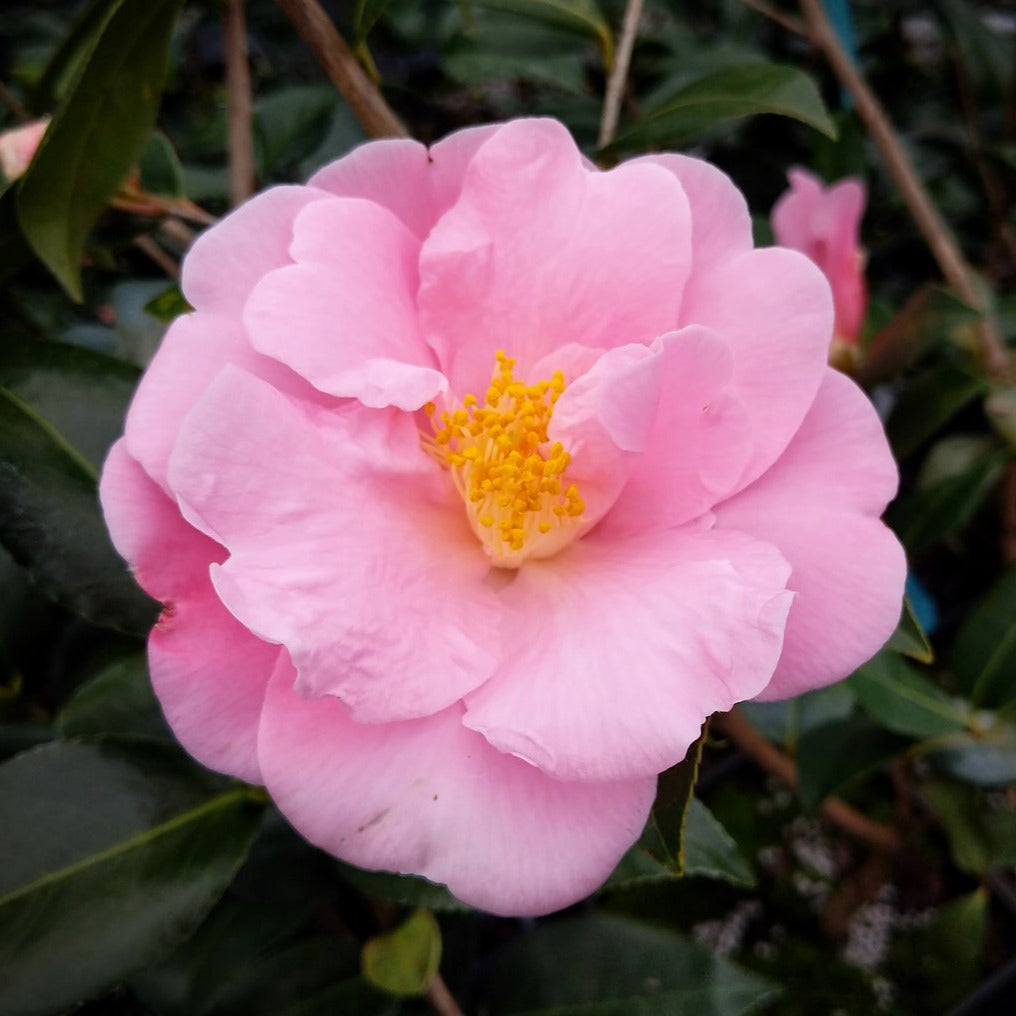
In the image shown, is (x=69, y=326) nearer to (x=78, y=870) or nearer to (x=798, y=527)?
(x=78, y=870)

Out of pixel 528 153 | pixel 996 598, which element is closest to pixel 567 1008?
pixel 996 598

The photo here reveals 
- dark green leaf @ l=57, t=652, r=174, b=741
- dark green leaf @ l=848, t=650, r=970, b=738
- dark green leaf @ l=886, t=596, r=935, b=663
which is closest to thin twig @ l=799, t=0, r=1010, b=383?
dark green leaf @ l=848, t=650, r=970, b=738

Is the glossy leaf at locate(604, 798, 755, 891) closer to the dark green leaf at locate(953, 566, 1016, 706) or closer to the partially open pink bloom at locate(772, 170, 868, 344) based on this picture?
the dark green leaf at locate(953, 566, 1016, 706)

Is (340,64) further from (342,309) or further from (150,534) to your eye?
(150,534)

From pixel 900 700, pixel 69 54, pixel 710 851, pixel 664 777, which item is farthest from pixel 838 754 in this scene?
pixel 69 54

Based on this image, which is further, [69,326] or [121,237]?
[69,326]

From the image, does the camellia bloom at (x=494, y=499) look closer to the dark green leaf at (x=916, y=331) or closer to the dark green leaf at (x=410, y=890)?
the dark green leaf at (x=410, y=890)
